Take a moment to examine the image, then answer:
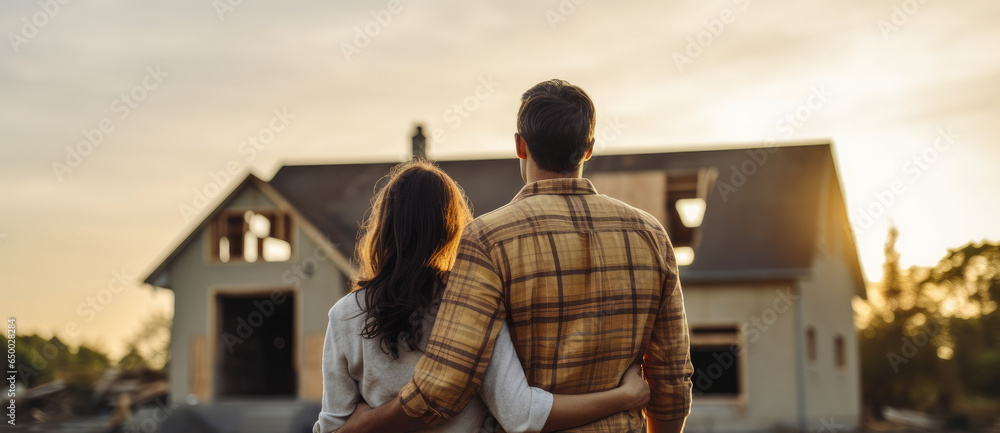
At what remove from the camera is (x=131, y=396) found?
85.7 feet

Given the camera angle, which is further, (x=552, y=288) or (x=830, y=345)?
(x=830, y=345)

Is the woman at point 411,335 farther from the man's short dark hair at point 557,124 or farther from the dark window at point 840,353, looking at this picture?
the dark window at point 840,353

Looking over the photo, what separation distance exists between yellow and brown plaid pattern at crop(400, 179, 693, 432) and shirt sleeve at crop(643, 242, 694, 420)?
0.07 meters

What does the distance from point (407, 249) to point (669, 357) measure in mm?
729

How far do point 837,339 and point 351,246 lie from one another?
10445 mm

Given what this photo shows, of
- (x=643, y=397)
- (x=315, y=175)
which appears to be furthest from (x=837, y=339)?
(x=643, y=397)

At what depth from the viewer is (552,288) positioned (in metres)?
2.11

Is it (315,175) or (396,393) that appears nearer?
(396,393)

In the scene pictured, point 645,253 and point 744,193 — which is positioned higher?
point 744,193

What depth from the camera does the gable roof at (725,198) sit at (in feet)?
55.1

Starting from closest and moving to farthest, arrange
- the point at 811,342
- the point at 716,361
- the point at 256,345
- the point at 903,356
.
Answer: the point at 811,342 < the point at 716,361 < the point at 256,345 < the point at 903,356

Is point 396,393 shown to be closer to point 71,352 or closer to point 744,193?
point 744,193

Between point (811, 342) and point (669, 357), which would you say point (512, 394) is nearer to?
point (669, 357)

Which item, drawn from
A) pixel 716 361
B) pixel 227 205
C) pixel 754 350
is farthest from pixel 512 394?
pixel 716 361
